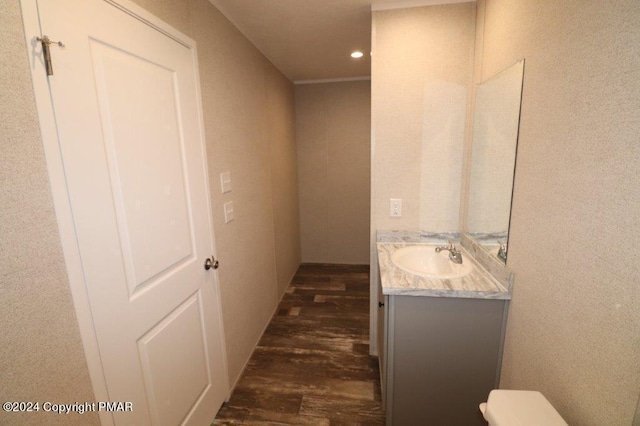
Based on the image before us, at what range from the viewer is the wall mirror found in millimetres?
1278

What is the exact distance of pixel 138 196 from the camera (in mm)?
1102

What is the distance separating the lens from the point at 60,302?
0.81 meters

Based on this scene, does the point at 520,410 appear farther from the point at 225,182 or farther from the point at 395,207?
the point at 225,182

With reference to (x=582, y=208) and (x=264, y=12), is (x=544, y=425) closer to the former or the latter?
(x=582, y=208)

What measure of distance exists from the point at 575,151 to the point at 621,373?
62cm

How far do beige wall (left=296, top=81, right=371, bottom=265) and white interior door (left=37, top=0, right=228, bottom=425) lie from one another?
244 centimetres

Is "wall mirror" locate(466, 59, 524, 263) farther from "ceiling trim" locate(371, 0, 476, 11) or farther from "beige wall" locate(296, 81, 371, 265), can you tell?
"beige wall" locate(296, 81, 371, 265)

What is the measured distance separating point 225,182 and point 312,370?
150cm

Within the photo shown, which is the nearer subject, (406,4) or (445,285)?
(445,285)

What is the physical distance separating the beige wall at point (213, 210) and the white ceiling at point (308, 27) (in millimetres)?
109

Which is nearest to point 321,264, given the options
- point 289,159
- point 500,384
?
point 289,159

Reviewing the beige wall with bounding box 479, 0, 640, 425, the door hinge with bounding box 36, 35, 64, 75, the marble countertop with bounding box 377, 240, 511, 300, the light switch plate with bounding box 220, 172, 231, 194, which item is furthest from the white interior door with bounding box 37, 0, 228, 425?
the beige wall with bounding box 479, 0, 640, 425

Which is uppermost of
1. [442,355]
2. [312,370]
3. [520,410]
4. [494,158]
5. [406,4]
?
[406,4]

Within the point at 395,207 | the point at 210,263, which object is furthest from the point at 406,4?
the point at 210,263
